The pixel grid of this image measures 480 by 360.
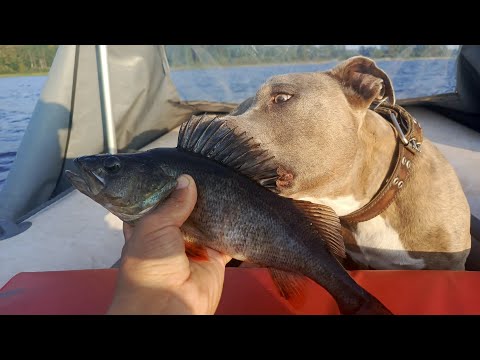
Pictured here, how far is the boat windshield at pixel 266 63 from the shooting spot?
15.7ft

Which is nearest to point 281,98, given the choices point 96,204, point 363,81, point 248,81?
point 363,81

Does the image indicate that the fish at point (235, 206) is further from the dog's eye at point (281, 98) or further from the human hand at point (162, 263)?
the dog's eye at point (281, 98)

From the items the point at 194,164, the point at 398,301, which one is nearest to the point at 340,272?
the point at 398,301

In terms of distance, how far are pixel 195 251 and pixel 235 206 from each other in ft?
0.94

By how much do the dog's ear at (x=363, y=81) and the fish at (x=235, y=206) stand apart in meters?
0.81

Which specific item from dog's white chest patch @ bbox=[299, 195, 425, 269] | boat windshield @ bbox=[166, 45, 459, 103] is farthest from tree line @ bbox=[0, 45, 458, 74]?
dog's white chest patch @ bbox=[299, 195, 425, 269]

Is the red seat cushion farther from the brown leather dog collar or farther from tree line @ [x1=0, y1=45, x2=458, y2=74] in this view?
tree line @ [x1=0, y1=45, x2=458, y2=74]

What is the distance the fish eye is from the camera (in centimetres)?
145

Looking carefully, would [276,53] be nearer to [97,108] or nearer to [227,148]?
[97,108]

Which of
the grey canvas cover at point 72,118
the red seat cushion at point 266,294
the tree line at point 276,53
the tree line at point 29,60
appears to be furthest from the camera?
the tree line at point 276,53

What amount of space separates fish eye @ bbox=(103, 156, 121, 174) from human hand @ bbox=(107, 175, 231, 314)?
0.22m

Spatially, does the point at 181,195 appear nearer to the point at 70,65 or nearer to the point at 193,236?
the point at 193,236

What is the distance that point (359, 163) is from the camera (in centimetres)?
193

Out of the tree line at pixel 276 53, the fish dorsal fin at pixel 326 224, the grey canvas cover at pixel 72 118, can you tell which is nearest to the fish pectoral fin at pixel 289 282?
the fish dorsal fin at pixel 326 224
